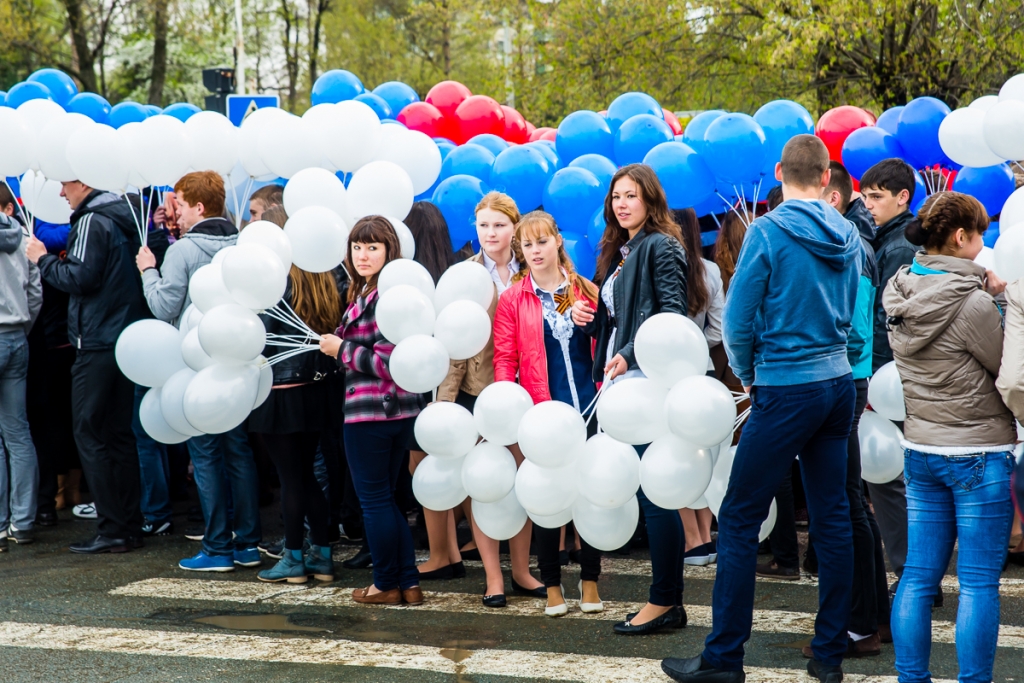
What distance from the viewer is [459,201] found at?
6.73m

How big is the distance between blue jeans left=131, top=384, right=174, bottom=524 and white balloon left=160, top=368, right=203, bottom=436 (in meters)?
1.28

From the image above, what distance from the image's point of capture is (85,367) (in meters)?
6.58

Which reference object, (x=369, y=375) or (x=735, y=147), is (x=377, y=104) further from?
(x=369, y=375)

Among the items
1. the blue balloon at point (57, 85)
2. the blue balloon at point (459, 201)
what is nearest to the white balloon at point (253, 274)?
the blue balloon at point (459, 201)

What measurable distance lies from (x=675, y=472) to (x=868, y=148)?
4060 millimetres

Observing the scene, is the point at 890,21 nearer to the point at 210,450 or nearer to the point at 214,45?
the point at 210,450

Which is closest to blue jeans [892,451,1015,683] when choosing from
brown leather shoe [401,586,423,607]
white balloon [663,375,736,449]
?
white balloon [663,375,736,449]

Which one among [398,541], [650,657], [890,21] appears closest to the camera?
[650,657]

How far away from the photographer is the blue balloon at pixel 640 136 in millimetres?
7340

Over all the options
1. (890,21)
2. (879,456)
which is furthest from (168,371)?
(890,21)

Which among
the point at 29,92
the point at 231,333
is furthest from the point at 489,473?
the point at 29,92

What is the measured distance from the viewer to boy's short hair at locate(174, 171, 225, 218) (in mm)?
6359

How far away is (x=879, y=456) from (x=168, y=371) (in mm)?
3739

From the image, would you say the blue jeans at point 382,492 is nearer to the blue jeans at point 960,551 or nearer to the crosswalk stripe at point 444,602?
the crosswalk stripe at point 444,602
